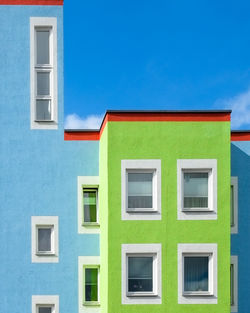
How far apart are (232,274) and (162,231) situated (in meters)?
4.08

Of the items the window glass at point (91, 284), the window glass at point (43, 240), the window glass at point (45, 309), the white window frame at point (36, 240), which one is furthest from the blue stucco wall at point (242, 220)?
the window glass at point (45, 309)

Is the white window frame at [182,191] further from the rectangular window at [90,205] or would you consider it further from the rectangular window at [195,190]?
the rectangular window at [90,205]

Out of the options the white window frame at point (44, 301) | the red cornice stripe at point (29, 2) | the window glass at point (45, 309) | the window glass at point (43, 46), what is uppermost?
the red cornice stripe at point (29, 2)

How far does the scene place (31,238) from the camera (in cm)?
1254

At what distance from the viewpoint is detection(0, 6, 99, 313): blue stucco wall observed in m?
12.5

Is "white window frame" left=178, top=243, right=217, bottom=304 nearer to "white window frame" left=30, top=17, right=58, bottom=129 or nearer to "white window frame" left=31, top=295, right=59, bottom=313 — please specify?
"white window frame" left=31, top=295, right=59, bottom=313

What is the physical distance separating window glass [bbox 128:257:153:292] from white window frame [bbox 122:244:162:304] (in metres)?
0.13

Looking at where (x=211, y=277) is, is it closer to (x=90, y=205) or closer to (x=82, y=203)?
(x=90, y=205)

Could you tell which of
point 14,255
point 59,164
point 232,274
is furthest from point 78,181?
point 232,274

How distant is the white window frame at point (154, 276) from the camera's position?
1027 cm

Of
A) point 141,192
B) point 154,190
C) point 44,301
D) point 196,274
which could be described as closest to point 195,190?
point 154,190

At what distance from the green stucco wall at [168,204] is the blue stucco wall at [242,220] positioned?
237 centimetres

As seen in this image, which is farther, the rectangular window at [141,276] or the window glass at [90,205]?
the window glass at [90,205]

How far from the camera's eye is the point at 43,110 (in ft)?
42.5
